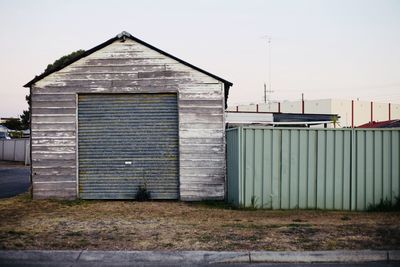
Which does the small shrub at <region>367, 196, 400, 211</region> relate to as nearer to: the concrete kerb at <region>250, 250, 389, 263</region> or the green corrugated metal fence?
the green corrugated metal fence

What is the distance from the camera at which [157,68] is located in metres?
12.6

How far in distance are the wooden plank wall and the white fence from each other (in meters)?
21.1

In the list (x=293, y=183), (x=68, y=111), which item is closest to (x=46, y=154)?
(x=68, y=111)

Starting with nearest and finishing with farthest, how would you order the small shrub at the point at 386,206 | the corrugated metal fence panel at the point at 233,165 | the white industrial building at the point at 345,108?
the small shrub at the point at 386,206, the corrugated metal fence panel at the point at 233,165, the white industrial building at the point at 345,108

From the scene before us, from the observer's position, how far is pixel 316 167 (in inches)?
419

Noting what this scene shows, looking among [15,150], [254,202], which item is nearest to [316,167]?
[254,202]

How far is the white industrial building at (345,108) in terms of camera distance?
2269 inches

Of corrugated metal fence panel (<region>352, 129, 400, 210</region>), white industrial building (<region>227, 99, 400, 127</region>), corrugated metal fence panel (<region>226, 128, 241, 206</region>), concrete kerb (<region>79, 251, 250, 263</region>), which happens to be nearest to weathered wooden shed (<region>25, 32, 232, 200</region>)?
corrugated metal fence panel (<region>226, 128, 241, 206</region>)

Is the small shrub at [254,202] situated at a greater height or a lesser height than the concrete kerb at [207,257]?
greater

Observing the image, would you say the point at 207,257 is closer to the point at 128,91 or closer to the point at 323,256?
the point at 323,256

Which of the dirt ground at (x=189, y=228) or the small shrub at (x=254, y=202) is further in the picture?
the small shrub at (x=254, y=202)

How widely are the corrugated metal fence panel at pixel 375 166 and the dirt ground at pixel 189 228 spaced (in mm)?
613

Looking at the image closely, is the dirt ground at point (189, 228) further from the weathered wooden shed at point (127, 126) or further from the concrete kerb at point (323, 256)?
the weathered wooden shed at point (127, 126)

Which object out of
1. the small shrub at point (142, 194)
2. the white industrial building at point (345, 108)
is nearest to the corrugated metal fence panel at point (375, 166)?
the small shrub at point (142, 194)
